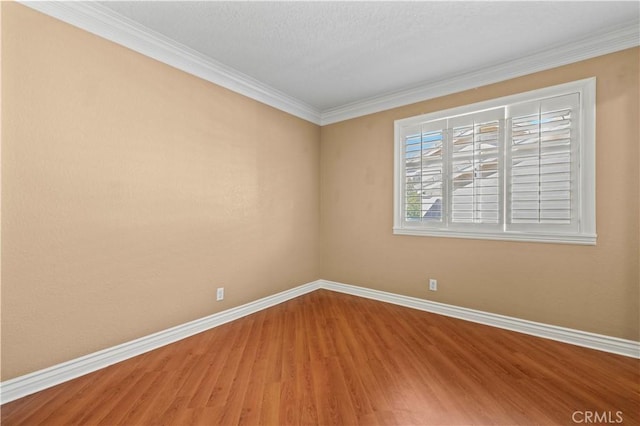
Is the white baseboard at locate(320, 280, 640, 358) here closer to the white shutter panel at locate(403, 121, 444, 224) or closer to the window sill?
the window sill

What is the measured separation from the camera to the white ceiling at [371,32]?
6.55 feet

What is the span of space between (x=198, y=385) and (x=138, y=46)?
2.70 m

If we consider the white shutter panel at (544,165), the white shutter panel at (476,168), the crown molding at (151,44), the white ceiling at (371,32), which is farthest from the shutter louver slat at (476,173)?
the crown molding at (151,44)

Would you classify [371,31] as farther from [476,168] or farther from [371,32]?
[476,168]

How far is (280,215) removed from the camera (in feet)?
11.8

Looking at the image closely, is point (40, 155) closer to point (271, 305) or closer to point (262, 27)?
point (262, 27)

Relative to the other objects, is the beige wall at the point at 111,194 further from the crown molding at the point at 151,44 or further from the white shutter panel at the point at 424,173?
the white shutter panel at the point at 424,173

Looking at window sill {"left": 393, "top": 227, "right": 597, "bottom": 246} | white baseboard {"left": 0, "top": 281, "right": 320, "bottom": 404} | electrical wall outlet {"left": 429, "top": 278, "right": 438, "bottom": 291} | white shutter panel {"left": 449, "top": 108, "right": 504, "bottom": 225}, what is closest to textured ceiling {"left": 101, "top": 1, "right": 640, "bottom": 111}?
white shutter panel {"left": 449, "top": 108, "right": 504, "bottom": 225}

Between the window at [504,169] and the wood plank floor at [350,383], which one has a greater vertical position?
the window at [504,169]

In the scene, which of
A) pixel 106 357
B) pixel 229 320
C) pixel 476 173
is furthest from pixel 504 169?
pixel 106 357

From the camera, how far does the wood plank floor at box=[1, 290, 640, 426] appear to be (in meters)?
1.56

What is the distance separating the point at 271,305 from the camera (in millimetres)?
3395

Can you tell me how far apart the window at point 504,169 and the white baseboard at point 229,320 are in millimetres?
836

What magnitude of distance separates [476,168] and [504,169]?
258 millimetres
